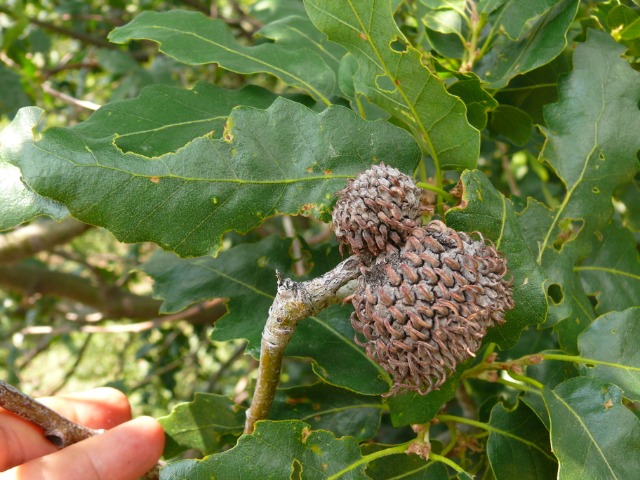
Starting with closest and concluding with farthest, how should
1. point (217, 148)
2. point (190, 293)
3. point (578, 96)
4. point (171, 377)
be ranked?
point (217, 148)
point (578, 96)
point (190, 293)
point (171, 377)

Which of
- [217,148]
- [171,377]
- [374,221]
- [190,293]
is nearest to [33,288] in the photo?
[171,377]

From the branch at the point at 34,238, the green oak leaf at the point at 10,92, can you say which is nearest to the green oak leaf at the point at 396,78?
the branch at the point at 34,238

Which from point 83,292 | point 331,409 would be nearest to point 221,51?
point 331,409

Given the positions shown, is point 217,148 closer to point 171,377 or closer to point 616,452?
point 616,452

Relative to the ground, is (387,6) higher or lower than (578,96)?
higher

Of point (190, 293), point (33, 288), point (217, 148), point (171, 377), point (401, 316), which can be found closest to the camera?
point (401, 316)

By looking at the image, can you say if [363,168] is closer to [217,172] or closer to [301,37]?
[217,172]
